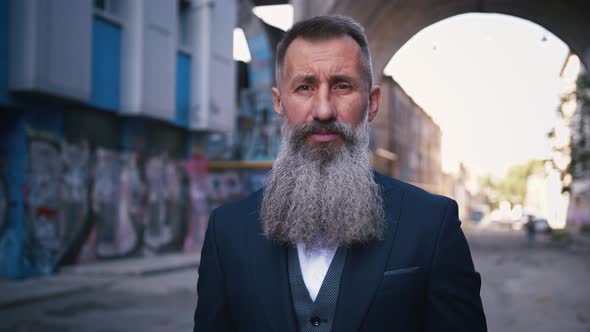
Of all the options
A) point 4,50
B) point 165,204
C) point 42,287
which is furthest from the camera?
point 165,204

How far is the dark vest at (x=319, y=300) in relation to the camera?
1.82 m

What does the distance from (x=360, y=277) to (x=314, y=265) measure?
203 millimetres

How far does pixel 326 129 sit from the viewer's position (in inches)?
78.6

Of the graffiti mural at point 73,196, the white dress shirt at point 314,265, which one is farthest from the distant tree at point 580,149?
the white dress shirt at point 314,265

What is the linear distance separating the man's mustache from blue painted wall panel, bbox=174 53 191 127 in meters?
17.1

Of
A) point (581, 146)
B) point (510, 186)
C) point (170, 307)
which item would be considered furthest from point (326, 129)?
point (510, 186)

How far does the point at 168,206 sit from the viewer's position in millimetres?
18844

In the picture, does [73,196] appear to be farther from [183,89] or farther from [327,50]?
[327,50]

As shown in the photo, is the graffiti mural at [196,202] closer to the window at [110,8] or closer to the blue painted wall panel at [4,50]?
the window at [110,8]

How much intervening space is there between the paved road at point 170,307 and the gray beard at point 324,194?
627cm

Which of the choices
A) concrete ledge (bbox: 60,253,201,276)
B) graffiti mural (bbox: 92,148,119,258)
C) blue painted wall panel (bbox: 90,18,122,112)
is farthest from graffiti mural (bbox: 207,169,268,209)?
blue painted wall panel (bbox: 90,18,122,112)

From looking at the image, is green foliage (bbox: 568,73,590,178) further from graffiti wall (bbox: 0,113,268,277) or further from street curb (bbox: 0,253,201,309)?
street curb (bbox: 0,253,201,309)

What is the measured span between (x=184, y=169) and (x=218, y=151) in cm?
298

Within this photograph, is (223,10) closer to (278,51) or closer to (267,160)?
(267,160)
